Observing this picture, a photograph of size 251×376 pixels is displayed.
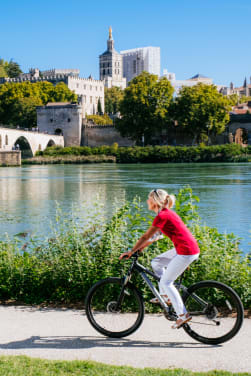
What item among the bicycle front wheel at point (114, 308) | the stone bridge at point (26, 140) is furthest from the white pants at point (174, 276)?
the stone bridge at point (26, 140)

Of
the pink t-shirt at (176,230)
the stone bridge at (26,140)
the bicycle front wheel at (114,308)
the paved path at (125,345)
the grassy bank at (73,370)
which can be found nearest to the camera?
the grassy bank at (73,370)

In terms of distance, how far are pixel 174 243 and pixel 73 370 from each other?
1.39m

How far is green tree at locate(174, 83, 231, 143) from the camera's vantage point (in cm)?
6794

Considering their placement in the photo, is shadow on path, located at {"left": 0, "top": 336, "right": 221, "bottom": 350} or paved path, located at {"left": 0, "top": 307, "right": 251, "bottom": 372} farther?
shadow on path, located at {"left": 0, "top": 336, "right": 221, "bottom": 350}

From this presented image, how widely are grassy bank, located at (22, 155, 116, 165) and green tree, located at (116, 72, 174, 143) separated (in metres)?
5.91

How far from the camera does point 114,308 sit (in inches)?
194

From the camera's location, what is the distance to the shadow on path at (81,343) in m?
4.54

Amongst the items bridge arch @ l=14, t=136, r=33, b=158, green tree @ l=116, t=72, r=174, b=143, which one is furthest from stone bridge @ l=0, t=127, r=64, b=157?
green tree @ l=116, t=72, r=174, b=143

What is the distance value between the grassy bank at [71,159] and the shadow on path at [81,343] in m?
65.2

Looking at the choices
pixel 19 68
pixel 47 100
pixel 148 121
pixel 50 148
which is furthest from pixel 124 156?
pixel 19 68

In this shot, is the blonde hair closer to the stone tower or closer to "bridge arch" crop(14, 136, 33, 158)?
"bridge arch" crop(14, 136, 33, 158)

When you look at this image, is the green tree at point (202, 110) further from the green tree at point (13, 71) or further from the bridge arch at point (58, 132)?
the green tree at point (13, 71)

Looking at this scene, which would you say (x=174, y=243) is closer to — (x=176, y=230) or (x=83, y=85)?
(x=176, y=230)

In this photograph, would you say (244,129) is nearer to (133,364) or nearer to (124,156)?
(124,156)
